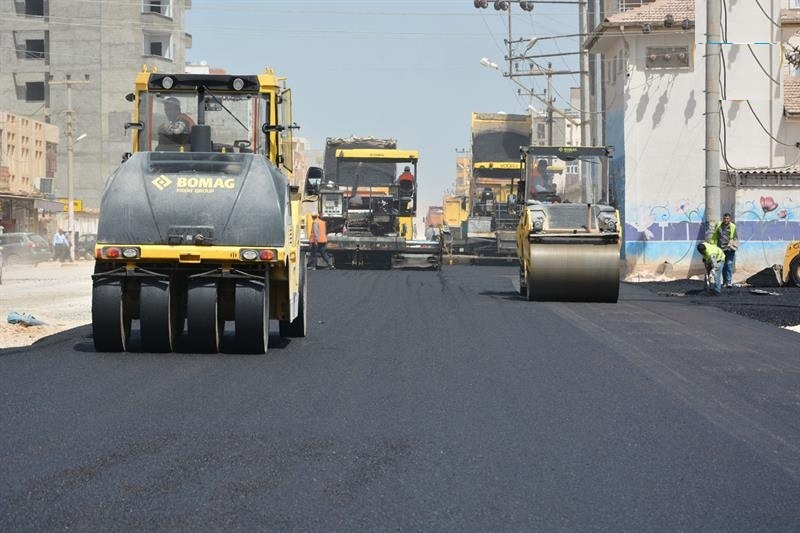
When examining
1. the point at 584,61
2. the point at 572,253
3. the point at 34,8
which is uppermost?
the point at 34,8

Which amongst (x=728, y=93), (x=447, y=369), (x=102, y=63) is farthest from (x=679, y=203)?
(x=102, y=63)

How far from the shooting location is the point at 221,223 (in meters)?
12.3

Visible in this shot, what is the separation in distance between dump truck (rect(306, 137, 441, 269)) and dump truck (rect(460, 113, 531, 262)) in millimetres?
6312

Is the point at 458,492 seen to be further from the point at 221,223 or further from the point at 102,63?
the point at 102,63

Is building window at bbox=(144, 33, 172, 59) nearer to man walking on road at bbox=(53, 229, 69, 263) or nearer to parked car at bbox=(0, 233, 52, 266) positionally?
man walking on road at bbox=(53, 229, 69, 263)

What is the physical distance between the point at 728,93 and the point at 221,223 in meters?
27.2

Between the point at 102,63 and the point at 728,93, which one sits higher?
the point at 102,63

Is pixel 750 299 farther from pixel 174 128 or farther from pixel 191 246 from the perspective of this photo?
pixel 191 246

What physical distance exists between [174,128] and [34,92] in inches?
2638

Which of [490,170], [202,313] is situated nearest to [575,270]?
[202,313]

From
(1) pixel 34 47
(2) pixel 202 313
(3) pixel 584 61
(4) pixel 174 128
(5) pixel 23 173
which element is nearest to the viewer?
(2) pixel 202 313

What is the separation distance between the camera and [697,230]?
34.8 m

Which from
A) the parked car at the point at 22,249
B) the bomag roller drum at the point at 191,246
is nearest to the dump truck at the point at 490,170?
the parked car at the point at 22,249

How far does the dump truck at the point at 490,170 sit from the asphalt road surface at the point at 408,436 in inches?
1149
